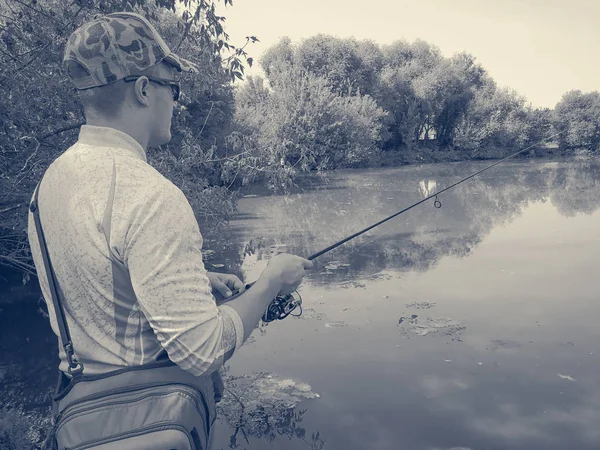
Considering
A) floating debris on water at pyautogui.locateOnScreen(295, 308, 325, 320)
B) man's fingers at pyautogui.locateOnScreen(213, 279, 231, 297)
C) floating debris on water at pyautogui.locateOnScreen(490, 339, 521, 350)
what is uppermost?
man's fingers at pyautogui.locateOnScreen(213, 279, 231, 297)

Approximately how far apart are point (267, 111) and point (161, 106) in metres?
33.9

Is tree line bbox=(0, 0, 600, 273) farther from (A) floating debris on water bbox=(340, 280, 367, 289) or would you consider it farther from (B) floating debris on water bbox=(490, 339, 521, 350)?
(B) floating debris on water bbox=(490, 339, 521, 350)

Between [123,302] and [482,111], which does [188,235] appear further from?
[482,111]

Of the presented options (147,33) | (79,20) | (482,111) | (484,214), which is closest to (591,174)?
(484,214)

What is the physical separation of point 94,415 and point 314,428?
416 cm

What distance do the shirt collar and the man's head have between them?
2 cm

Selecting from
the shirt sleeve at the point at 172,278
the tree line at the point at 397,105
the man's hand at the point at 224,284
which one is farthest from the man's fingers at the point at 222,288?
Result: the tree line at the point at 397,105

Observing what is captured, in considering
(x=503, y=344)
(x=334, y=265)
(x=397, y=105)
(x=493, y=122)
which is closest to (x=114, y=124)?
(x=503, y=344)

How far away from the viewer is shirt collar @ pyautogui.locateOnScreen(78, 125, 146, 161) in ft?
5.61

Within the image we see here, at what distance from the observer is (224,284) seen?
236 cm

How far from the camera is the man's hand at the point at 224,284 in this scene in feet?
7.64

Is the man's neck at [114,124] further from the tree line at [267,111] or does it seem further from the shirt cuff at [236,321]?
the tree line at [267,111]

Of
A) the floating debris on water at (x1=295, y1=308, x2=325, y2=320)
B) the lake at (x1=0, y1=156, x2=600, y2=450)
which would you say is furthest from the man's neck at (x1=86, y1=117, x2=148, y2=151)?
the floating debris on water at (x1=295, y1=308, x2=325, y2=320)

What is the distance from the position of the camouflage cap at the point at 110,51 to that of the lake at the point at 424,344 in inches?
169
